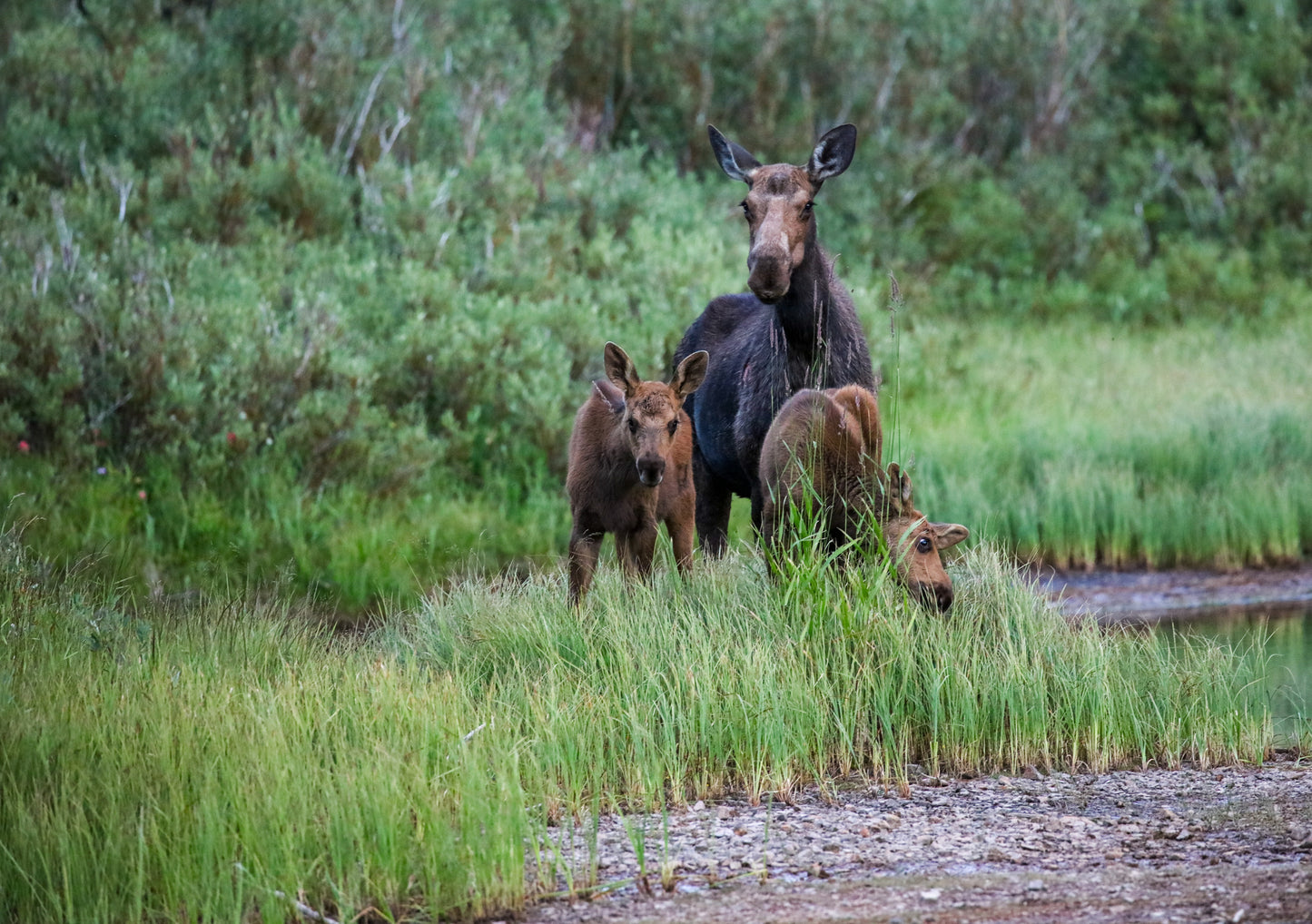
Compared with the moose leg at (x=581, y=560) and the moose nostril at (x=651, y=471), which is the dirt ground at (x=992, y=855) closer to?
the moose nostril at (x=651, y=471)

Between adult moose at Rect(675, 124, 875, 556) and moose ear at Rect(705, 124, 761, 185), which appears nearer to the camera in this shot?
adult moose at Rect(675, 124, 875, 556)

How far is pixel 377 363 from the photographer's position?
14.2 m

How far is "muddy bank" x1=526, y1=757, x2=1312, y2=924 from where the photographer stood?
5.01 meters

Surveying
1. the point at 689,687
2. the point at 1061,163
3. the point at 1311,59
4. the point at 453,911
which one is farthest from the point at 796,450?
the point at 1311,59

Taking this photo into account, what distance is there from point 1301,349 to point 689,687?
14.2m

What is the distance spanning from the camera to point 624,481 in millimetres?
8047

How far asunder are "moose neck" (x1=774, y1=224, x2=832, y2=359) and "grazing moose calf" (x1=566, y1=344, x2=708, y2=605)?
2.30 ft

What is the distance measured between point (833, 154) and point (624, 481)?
2.04 m

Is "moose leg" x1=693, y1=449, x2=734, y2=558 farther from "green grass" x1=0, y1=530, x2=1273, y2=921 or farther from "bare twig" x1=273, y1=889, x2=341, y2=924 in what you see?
"bare twig" x1=273, y1=889, x2=341, y2=924

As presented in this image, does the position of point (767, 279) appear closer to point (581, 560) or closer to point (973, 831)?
point (581, 560)

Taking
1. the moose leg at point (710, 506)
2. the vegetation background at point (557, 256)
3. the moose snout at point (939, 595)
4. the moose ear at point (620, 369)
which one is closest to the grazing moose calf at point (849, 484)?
the moose snout at point (939, 595)

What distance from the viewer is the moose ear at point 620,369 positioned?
764 centimetres

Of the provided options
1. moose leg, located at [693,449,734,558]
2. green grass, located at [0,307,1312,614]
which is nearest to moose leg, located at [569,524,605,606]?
green grass, located at [0,307,1312,614]

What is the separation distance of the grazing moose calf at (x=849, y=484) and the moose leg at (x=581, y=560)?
1.12m
